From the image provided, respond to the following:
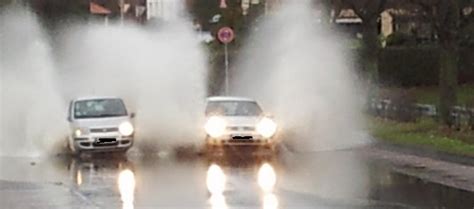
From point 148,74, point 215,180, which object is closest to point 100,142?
point 215,180

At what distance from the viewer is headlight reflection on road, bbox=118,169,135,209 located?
1912cm

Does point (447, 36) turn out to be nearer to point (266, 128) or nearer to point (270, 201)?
point (266, 128)

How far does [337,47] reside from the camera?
41.4 m

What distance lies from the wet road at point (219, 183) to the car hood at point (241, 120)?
89 centimetres

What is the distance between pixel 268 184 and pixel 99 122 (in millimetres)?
9660

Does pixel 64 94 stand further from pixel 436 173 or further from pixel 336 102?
pixel 436 173

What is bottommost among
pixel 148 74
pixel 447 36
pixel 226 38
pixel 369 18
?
pixel 148 74

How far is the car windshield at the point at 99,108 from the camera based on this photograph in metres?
31.5

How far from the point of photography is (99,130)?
30.5 meters

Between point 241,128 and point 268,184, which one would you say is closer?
point 268,184

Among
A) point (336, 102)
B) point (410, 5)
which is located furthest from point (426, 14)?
point (336, 102)

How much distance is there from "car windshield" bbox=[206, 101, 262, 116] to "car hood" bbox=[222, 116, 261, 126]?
0.38 metres

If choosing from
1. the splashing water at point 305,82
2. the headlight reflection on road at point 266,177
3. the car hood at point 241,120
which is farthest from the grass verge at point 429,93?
the headlight reflection on road at point 266,177

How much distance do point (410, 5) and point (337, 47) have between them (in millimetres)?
7239
